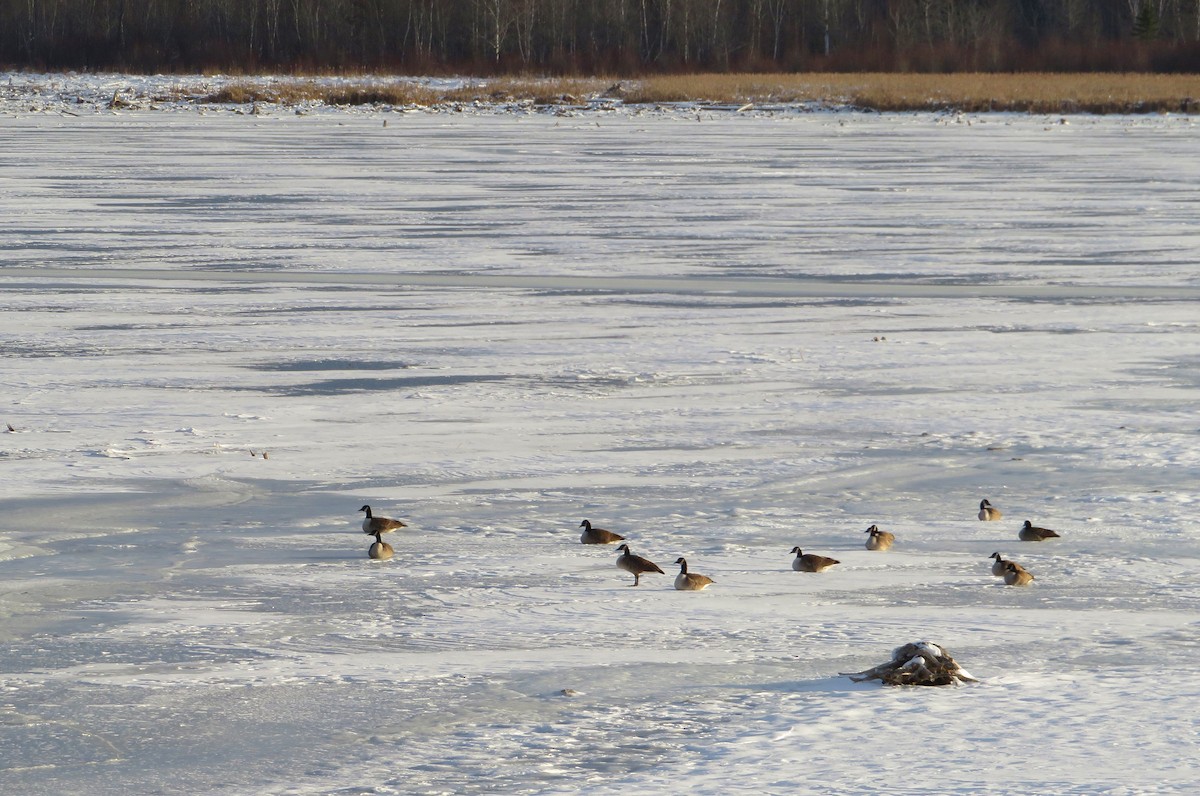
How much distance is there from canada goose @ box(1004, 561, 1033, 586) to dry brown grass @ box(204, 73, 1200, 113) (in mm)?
29363

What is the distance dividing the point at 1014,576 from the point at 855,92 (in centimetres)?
3496

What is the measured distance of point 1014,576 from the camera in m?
4.06

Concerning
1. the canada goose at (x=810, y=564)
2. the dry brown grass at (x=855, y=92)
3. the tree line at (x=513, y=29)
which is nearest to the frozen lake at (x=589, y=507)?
the canada goose at (x=810, y=564)

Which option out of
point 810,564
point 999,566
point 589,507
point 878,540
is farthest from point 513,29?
point 999,566

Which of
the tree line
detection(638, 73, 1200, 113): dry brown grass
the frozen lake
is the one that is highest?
the tree line

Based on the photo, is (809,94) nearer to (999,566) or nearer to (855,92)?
(855,92)

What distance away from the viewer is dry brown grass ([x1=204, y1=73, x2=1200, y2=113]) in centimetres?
3319

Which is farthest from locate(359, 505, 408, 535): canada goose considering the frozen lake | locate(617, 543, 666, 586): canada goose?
locate(617, 543, 666, 586): canada goose

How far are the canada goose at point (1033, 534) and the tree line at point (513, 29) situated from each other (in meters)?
56.6

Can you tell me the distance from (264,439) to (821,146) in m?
18.4

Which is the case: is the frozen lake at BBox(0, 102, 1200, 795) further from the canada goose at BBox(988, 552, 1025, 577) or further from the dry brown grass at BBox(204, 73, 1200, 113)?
the dry brown grass at BBox(204, 73, 1200, 113)

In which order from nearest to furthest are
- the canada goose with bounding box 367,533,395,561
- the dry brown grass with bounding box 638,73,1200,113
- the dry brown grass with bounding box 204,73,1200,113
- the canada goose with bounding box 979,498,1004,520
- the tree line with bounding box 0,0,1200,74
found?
the canada goose with bounding box 367,533,395,561 → the canada goose with bounding box 979,498,1004,520 → the dry brown grass with bounding box 638,73,1200,113 → the dry brown grass with bounding box 204,73,1200,113 → the tree line with bounding box 0,0,1200,74

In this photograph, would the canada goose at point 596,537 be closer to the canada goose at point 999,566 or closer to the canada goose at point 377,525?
the canada goose at point 377,525

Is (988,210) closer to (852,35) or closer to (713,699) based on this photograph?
(713,699)
